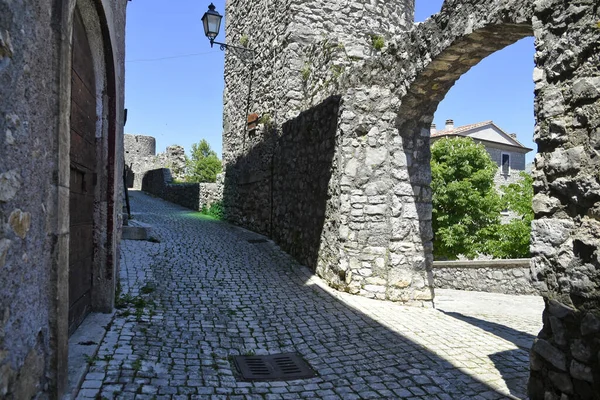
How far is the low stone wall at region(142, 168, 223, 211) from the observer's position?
14141 mm

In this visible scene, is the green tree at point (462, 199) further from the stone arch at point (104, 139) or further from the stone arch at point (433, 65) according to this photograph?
the stone arch at point (104, 139)

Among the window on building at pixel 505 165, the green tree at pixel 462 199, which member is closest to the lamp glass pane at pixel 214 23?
the green tree at pixel 462 199

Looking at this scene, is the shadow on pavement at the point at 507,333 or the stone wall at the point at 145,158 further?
the stone wall at the point at 145,158

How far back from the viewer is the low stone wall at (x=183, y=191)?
14.1 meters

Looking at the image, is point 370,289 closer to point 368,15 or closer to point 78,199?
point 78,199

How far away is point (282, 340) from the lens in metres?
4.33

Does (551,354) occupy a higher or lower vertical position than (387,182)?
lower

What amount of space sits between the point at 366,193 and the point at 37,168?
14.5 ft

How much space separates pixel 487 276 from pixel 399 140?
6463mm

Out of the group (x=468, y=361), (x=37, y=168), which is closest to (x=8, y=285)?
(x=37, y=168)

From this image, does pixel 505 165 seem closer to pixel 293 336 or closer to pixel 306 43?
pixel 306 43

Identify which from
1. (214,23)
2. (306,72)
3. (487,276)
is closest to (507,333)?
(306,72)

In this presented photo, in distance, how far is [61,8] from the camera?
2.40m

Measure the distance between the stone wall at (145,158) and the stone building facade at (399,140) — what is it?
11930 millimetres
